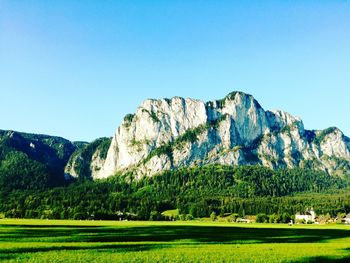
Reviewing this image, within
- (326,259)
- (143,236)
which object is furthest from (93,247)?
(326,259)

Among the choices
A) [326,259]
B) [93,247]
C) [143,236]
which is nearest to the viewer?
[326,259]

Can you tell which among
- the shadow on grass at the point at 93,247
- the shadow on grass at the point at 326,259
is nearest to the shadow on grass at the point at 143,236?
the shadow on grass at the point at 93,247

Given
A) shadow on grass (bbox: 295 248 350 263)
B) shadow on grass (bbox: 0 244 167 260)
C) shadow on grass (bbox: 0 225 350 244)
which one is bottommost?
shadow on grass (bbox: 295 248 350 263)

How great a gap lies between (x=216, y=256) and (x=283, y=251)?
14.8 m

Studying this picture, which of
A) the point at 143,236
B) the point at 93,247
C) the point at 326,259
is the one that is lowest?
the point at 326,259

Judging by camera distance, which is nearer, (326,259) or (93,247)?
(326,259)

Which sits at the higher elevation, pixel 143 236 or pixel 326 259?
pixel 143 236

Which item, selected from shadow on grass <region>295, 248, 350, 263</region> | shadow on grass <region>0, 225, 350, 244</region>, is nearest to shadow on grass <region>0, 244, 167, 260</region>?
shadow on grass <region>0, 225, 350, 244</region>

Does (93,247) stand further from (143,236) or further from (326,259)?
(326,259)

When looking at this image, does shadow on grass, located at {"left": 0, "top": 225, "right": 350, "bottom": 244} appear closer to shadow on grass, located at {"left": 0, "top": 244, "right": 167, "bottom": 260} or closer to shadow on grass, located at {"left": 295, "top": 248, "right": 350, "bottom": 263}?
shadow on grass, located at {"left": 0, "top": 244, "right": 167, "bottom": 260}

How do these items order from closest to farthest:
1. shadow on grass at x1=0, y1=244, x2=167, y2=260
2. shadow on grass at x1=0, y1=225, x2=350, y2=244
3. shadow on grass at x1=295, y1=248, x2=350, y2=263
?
shadow on grass at x1=295, y1=248, x2=350, y2=263 < shadow on grass at x1=0, y1=244, x2=167, y2=260 < shadow on grass at x1=0, y1=225, x2=350, y2=244

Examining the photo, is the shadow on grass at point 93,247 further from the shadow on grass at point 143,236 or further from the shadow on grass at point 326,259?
the shadow on grass at point 326,259

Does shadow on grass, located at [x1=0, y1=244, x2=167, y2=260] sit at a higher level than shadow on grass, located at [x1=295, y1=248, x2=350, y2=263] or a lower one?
higher

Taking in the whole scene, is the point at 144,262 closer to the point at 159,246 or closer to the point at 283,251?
the point at 159,246
